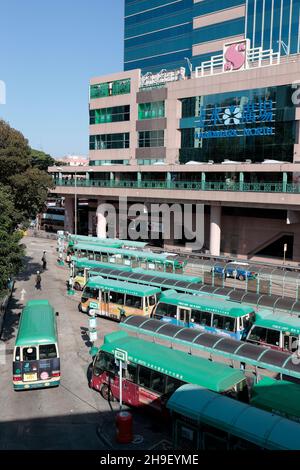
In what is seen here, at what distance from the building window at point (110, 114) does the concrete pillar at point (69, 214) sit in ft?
38.4

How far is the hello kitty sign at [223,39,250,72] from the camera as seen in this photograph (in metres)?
44.8

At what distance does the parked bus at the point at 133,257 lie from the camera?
34.0 m

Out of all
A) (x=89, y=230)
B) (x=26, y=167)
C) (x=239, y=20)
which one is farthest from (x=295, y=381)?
(x=239, y=20)

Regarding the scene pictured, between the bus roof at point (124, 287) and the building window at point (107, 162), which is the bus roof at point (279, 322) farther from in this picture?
the building window at point (107, 162)

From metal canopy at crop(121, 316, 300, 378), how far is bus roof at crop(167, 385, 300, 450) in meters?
3.67

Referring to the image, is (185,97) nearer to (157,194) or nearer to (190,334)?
(157,194)

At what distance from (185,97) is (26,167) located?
2372cm

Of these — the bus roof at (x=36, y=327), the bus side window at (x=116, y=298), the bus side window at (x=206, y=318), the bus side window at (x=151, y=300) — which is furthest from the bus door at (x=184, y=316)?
the bus roof at (x=36, y=327)

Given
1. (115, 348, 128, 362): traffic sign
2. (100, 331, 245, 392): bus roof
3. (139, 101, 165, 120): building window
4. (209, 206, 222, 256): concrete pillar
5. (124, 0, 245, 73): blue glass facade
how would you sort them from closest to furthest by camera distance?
(100, 331, 245, 392): bus roof → (115, 348, 128, 362): traffic sign → (209, 206, 222, 256): concrete pillar → (139, 101, 165, 120): building window → (124, 0, 245, 73): blue glass facade

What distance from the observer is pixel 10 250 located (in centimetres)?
2091

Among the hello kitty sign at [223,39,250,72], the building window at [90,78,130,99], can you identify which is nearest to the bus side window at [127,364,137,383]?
the hello kitty sign at [223,39,250,72]

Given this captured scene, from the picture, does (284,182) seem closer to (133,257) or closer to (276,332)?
(133,257)

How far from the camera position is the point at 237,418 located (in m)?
10.3

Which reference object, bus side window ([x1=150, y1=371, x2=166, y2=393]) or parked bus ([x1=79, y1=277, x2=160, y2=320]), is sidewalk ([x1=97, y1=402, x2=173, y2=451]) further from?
parked bus ([x1=79, y1=277, x2=160, y2=320])
